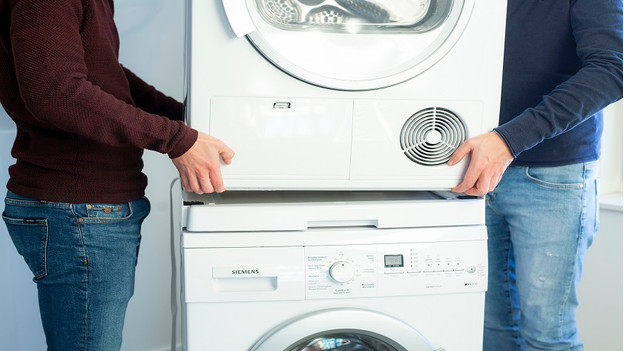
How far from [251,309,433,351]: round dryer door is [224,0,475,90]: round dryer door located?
1.47 feet

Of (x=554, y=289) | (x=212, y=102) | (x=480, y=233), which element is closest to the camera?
(x=212, y=102)

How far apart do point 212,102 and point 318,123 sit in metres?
0.21

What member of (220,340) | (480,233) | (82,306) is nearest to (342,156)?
(480,233)

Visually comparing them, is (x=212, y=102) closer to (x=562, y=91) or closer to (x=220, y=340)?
(x=220, y=340)

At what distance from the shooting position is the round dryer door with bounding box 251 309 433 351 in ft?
3.91

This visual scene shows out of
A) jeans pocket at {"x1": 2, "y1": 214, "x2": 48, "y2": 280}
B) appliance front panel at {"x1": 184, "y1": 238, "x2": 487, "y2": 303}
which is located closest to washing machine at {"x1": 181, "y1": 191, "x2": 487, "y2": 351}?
appliance front panel at {"x1": 184, "y1": 238, "x2": 487, "y2": 303}

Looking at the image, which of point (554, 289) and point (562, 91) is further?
point (554, 289)

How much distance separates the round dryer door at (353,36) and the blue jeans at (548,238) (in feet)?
1.33

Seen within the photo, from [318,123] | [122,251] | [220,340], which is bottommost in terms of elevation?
[220,340]

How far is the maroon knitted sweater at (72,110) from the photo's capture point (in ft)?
3.31

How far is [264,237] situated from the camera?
119 cm

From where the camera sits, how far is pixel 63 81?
3.31ft

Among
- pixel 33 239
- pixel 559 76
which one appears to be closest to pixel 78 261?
pixel 33 239

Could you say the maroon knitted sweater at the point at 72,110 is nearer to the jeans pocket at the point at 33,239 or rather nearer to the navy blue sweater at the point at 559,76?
the jeans pocket at the point at 33,239
